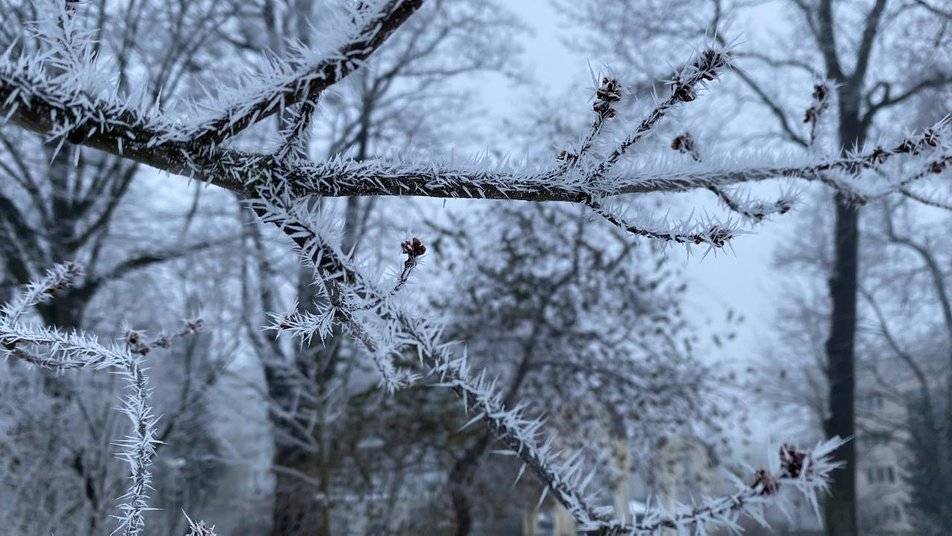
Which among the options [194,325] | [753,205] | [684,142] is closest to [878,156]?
[753,205]

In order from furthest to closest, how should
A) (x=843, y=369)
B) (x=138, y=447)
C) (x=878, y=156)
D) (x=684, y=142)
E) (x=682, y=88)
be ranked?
1. (x=843, y=369)
2. (x=684, y=142)
3. (x=878, y=156)
4. (x=138, y=447)
5. (x=682, y=88)

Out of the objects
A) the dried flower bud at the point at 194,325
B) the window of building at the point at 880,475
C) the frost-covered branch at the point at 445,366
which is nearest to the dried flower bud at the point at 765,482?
the frost-covered branch at the point at 445,366

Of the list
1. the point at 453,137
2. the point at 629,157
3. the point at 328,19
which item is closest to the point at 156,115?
the point at 328,19

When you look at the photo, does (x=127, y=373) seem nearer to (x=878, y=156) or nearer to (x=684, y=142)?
(x=684, y=142)

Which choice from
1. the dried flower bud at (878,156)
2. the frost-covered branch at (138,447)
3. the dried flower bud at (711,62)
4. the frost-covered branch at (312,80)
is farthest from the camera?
the dried flower bud at (878,156)

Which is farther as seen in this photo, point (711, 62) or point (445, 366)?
point (445, 366)

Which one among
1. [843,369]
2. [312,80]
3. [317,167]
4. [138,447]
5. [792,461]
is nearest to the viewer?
[792,461]

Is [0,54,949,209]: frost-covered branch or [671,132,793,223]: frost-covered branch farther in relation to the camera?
[671,132,793,223]: frost-covered branch

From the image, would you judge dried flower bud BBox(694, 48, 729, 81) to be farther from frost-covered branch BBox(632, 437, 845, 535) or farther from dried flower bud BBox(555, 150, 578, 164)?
frost-covered branch BBox(632, 437, 845, 535)

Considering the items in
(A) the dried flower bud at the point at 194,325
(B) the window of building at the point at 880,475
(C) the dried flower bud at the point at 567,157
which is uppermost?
(B) the window of building at the point at 880,475

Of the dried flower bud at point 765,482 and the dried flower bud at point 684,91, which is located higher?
the dried flower bud at point 684,91

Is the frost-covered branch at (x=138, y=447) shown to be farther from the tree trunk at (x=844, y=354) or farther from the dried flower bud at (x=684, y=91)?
the tree trunk at (x=844, y=354)

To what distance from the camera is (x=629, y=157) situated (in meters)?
1.55

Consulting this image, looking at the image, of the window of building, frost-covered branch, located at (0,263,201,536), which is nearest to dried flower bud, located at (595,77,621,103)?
frost-covered branch, located at (0,263,201,536)
